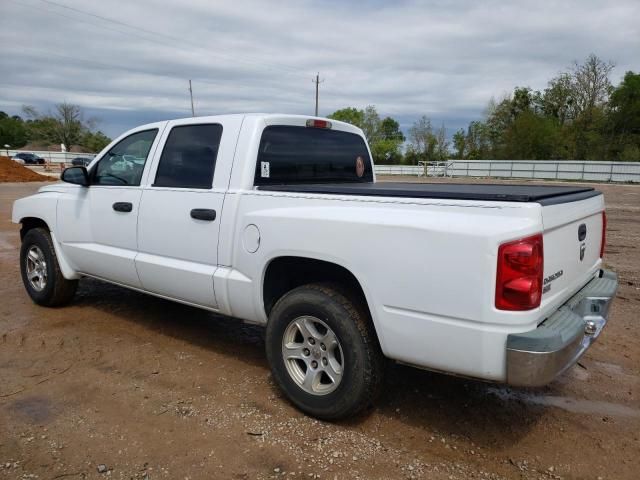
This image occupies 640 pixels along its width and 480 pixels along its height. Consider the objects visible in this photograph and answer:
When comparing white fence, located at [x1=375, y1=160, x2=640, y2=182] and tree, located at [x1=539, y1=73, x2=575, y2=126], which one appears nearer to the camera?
white fence, located at [x1=375, y1=160, x2=640, y2=182]

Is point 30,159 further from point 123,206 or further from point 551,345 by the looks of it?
point 551,345

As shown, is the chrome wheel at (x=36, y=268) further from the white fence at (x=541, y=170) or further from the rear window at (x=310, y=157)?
the white fence at (x=541, y=170)

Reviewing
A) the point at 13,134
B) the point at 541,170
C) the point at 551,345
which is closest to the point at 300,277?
the point at 551,345

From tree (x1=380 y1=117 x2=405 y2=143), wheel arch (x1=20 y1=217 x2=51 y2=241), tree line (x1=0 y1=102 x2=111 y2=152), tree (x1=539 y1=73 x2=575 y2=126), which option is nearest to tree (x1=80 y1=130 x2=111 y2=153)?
tree line (x1=0 y1=102 x2=111 y2=152)

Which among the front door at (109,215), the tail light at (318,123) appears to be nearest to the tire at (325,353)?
the tail light at (318,123)

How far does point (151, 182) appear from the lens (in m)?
4.33

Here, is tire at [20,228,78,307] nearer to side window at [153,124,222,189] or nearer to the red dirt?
side window at [153,124,222,189]

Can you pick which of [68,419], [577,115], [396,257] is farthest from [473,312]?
[577,115]

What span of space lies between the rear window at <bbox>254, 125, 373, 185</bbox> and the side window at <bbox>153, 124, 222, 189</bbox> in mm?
400

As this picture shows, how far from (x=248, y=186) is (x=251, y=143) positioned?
1.05 ft

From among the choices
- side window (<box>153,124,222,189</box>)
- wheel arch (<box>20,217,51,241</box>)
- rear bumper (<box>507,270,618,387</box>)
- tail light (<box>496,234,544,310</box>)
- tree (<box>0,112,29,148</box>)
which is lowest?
rear bumper (<box>507,270,618,387</box>)

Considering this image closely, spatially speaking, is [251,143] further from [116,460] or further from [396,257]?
[116,460]

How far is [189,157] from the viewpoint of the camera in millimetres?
4121

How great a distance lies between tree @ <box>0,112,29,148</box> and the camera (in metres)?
94.3
